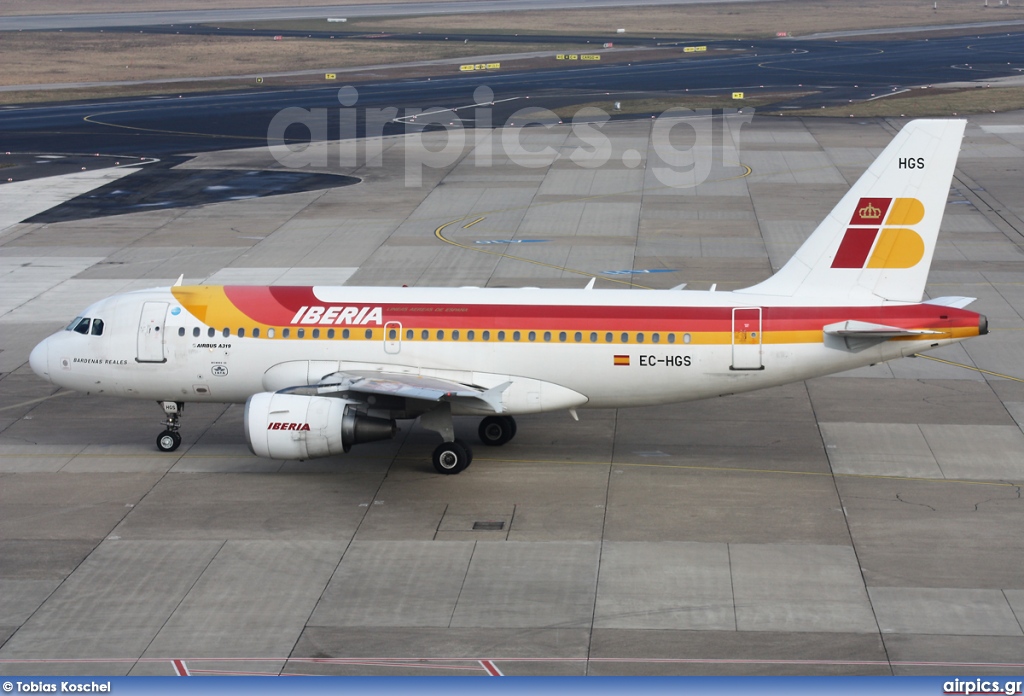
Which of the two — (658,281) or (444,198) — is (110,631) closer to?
(658,281)

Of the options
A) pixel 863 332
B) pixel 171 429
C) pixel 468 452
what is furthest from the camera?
pixel 171 429

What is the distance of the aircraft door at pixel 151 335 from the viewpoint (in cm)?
3161

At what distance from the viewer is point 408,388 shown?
2881 cm

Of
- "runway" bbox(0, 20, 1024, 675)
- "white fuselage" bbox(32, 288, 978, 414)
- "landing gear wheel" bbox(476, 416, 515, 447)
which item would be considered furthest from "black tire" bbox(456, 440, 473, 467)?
"landing gear wheel" bbox(476, 416, 515, 447)

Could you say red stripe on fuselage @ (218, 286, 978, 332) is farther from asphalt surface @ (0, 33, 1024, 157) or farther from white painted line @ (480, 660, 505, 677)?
asphalt surface @ (0, 33, 1024, 157)

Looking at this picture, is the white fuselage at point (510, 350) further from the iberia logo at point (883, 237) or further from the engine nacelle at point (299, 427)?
the engine nacelle at point (299, 427)

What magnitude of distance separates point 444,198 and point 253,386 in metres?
35.2

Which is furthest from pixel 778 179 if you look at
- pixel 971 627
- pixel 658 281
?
pixel 971 627

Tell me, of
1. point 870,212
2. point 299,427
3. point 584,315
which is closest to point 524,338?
point 584,315

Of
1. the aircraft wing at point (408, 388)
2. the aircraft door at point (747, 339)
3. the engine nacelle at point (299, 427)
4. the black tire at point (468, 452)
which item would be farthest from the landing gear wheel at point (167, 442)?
the aircraft door at point (747, 339)

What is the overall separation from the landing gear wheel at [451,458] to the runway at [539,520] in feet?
1.46

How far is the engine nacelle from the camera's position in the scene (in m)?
28.6

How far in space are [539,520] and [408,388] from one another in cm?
449

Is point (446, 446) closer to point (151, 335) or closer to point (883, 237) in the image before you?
point (151, 335)
